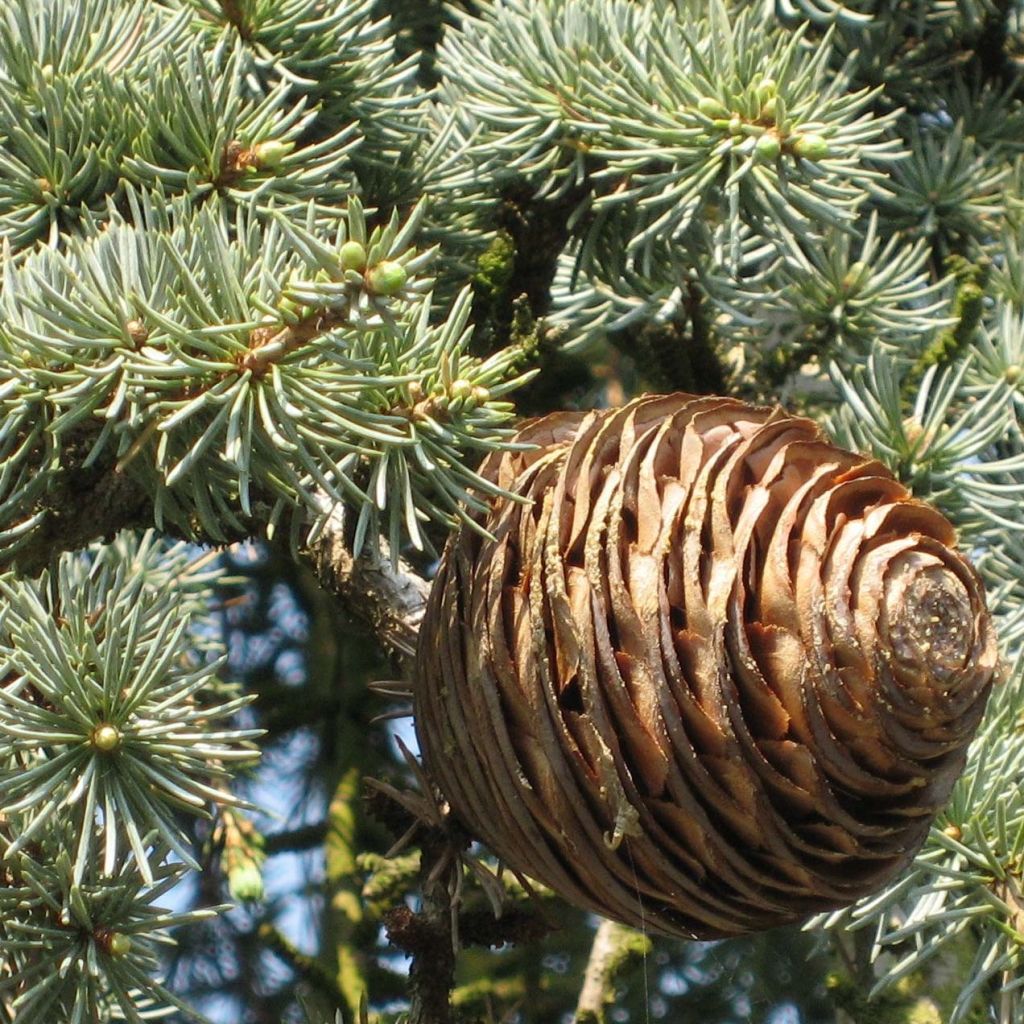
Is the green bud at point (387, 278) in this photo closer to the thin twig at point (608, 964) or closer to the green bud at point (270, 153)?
the green bud at point (270, 153)

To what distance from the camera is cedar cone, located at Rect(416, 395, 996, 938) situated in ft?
1.63

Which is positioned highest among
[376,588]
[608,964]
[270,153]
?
[270,153]

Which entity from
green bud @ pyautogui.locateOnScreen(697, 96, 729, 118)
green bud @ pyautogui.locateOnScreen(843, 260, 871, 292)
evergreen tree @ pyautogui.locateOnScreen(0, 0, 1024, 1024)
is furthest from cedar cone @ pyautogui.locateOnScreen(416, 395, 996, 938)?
green bud @ pyautogui.locateOnScreen(843, 260, 871, 292)

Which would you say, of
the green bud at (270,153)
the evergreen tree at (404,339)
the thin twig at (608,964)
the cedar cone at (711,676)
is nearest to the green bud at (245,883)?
the evergreen tree at (404,339)

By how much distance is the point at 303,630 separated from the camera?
1.23 metres

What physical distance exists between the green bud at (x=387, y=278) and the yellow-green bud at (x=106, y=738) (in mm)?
187

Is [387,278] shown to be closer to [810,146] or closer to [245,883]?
[810,146]

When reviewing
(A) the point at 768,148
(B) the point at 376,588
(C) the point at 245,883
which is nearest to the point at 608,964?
(C) the point at 245,883

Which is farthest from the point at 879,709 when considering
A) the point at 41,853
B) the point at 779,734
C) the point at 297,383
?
the point at 41,853

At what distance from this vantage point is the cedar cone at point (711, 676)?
0.50 meters

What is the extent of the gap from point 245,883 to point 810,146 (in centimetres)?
52

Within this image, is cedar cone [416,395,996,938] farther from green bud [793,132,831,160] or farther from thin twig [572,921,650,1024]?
thin twig [572,921,650,1024]

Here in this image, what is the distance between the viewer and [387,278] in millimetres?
433

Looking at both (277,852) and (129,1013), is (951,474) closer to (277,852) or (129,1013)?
(129,1013)
